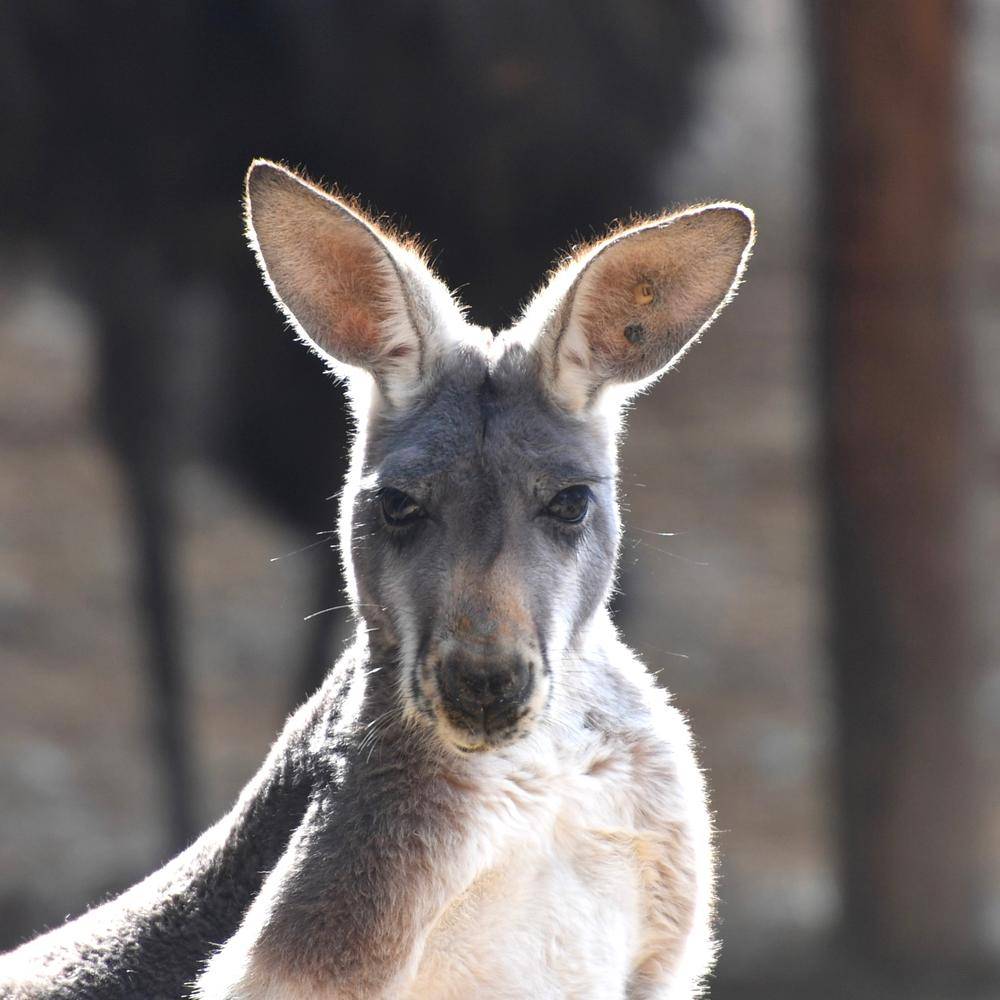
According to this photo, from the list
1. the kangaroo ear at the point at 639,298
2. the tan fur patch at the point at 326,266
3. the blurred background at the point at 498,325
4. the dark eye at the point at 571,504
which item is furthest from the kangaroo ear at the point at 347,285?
the blurred background at the point at 498,325

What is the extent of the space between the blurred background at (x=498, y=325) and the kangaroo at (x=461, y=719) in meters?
2.51

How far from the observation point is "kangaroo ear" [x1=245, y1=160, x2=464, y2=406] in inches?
91.4

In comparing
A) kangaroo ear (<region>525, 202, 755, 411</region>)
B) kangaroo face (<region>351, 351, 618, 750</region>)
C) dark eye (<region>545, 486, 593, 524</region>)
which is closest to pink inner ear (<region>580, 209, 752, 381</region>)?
kangaroo ear (<region>525, 202, 755, 411</region>)

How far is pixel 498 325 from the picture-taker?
4906 millimetres

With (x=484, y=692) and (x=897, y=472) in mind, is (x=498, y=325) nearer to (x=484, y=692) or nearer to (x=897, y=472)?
(x=897, y=472)

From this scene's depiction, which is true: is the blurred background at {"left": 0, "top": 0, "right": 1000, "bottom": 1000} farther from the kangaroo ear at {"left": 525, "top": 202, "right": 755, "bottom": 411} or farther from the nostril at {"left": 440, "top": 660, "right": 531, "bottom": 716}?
the nostril at {"left": 440, "top": 660, "right": 531, "bottom": 716}

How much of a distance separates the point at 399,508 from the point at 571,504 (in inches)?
9.0

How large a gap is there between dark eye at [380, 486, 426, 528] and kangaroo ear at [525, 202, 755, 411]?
0.29 m

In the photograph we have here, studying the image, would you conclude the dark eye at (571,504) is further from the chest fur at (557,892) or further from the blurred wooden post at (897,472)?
the blurred wooden post at (897,472)

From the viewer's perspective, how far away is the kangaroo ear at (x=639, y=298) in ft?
7.66

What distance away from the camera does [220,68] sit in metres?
5.04

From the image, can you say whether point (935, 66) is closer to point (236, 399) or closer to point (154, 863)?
point (236, 399)

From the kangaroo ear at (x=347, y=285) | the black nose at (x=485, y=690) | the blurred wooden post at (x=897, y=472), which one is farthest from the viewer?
the blurred wooden post at (x=897, y=472)

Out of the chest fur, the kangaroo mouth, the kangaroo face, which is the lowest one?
the chest fur
